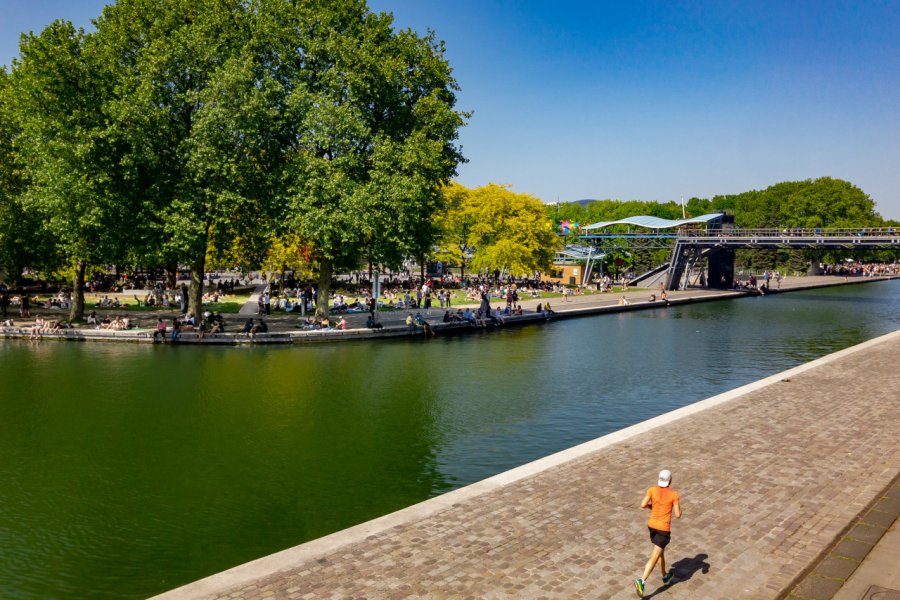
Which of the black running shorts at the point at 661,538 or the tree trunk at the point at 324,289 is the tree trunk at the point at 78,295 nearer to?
the tree trunk at the point at 324,289

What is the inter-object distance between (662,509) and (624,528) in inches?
79.0

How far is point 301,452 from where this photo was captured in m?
15.9

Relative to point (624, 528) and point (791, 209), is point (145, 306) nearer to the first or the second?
point (624, 528)

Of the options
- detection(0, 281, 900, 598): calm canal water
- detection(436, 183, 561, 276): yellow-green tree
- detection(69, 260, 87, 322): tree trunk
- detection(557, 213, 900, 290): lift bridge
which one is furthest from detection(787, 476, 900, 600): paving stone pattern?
detection(557, 213, 900, 290): lift bridge

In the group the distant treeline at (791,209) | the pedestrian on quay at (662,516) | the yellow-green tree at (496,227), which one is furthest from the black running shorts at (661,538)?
the distant treeline at (791,209)

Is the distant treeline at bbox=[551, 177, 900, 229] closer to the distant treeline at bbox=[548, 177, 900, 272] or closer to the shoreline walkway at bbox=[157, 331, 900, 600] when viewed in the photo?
the distant treeline at bbox=[548, 177, 900, 272]

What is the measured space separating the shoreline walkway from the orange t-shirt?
2.85 ft

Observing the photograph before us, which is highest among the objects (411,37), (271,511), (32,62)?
(411,37)

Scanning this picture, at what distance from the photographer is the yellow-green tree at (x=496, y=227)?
70275 millimetres

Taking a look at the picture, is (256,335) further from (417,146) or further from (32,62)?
(32,62)

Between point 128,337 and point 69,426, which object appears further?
point 128,337

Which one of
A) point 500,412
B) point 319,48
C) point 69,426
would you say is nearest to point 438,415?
point 500,412

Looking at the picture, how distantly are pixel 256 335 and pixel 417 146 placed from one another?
12.9m

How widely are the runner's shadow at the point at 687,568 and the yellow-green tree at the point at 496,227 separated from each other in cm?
5802
